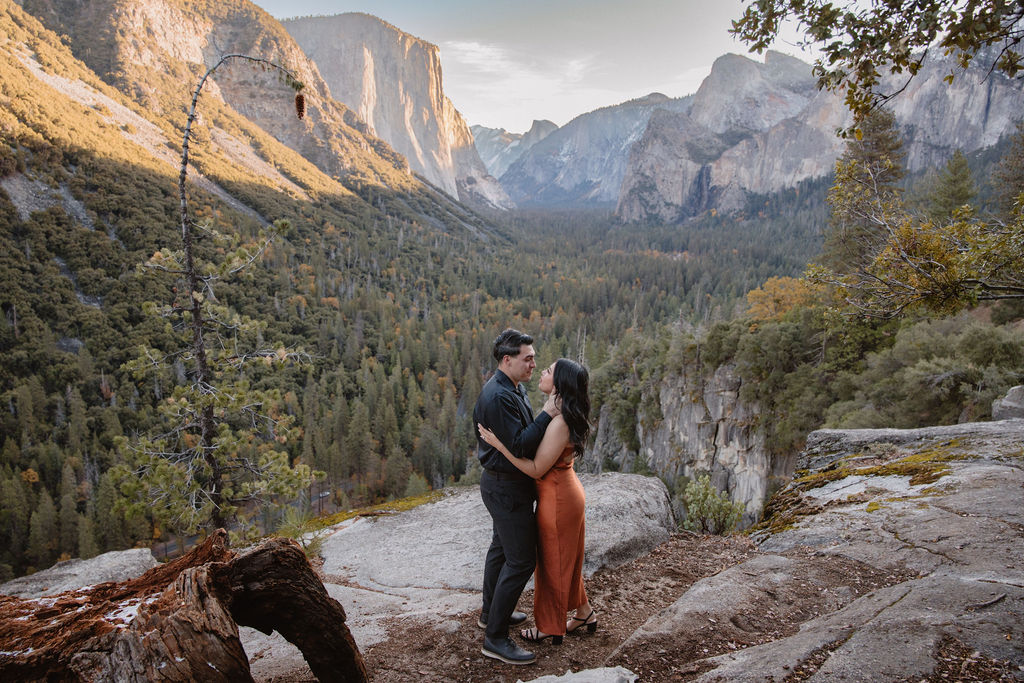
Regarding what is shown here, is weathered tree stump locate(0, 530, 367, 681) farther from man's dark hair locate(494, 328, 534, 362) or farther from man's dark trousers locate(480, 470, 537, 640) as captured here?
man's dark hair locate(494, 328, 534, 362)

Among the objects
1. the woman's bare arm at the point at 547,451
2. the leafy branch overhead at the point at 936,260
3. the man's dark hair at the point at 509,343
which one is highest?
the leafy branch overhead at the point at 936,260

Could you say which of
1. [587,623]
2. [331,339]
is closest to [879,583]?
[587,623]

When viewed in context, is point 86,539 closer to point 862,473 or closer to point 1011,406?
point 862,473

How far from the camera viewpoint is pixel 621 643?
421cm

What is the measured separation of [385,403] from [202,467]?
5434cm

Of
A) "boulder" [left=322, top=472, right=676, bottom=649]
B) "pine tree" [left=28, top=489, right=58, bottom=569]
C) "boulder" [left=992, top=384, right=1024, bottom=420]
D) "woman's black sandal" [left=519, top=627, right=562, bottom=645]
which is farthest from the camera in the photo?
"pine tree" [left=28, top=489, right=58, bottom=569]

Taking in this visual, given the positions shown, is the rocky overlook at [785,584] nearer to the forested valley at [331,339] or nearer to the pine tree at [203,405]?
the pine tree at [203,405]

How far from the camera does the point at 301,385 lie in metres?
74.5

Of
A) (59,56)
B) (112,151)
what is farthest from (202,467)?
(59,56)

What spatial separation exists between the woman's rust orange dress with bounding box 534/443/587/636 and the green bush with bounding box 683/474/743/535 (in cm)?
494

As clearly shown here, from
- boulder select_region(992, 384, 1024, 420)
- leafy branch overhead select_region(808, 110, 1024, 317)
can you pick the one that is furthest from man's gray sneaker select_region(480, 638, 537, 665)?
boulder select_region(992, 384, 1024, 420)

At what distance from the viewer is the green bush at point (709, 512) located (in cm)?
854

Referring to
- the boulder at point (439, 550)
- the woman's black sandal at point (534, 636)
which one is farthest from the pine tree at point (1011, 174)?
the woman's black sandal at point (534, 636)

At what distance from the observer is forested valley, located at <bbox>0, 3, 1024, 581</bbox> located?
16203 millimetres
